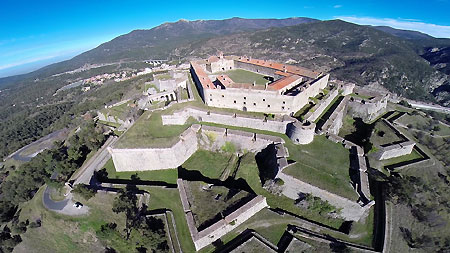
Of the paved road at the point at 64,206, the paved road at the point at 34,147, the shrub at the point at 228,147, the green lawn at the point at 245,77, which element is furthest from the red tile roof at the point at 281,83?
the paved road at the point at 34,147

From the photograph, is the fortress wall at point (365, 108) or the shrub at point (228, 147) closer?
the shrub at point (228, 147)

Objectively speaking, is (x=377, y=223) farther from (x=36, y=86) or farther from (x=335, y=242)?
(x=36, y=86)

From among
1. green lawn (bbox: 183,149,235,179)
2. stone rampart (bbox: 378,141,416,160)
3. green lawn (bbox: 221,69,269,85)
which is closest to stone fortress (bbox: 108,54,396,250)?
green lawn (bbox: 183,149,235,179)

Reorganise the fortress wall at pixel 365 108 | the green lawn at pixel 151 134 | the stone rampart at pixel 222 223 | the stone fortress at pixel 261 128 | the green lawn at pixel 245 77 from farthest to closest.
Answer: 1. the green lawn at pixel 245 77
2. the fortress wall at pixel 365 108
3. the green lawn at pixel 151 134
4. the stone fortress at pixel 261 128
5. the stone rampart at pixel 222 223

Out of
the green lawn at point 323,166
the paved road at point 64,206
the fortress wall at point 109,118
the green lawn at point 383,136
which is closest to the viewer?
the green lawn at point 323,166

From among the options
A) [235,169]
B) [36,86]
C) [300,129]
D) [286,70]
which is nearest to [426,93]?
[286,70]

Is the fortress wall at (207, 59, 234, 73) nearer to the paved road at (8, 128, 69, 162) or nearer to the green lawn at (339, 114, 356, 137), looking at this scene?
the green lawn at (339, 114, 356, 137)

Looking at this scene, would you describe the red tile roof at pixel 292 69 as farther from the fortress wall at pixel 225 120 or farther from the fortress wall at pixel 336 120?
the fortress wall at pixel 225 120
